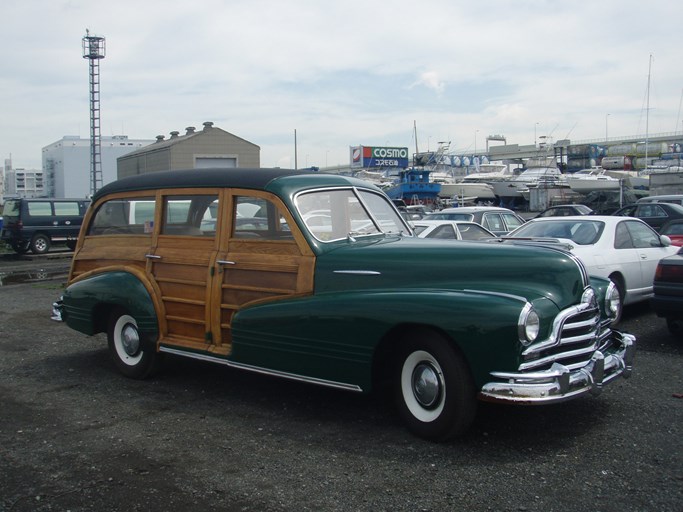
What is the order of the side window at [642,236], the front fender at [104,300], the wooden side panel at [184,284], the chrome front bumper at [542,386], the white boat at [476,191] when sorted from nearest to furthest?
the chrome front bumper at [542,386]
the wooden side panel at [184,284]
the front fender at [104,300]
the side window at [642,236]
the white boat at [476,191]

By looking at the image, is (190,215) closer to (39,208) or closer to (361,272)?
(361,272)

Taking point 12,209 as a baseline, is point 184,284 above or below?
below

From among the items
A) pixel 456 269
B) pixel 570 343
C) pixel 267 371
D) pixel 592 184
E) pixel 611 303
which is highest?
pixel 592 184

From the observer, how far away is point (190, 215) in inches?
248

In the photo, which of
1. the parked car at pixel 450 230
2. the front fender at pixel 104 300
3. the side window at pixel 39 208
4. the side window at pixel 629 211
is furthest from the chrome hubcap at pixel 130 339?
the side window at pixel 39 208

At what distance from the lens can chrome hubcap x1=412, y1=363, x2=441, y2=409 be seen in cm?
473

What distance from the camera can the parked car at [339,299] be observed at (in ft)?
14.9

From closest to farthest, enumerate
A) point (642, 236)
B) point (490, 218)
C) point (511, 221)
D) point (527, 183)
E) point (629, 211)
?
point (642, 236) < point (490, 218) < point (511, 221) < point (629, 211) < point (527, 183)

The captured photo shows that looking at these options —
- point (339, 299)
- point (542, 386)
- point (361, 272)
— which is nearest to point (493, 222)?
point (361, 272)

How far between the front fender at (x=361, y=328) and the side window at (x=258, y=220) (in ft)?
2.03

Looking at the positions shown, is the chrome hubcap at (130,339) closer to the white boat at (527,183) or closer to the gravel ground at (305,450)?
the gravel ground at (305,450)

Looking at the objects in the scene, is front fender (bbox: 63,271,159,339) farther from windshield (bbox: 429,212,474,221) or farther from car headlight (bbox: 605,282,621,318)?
windshield (bbox: 429,212,474,221)

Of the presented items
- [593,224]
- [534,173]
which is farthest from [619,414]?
[534,173]

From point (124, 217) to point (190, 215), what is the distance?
1.00 metres
